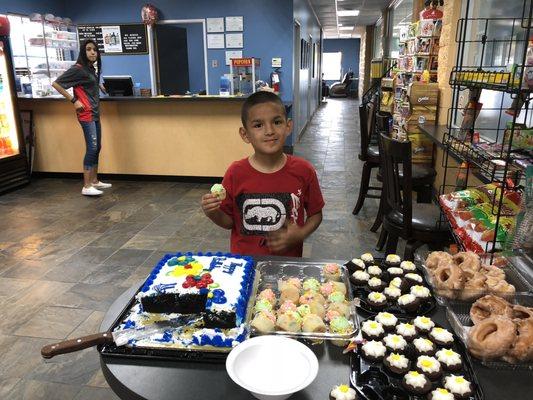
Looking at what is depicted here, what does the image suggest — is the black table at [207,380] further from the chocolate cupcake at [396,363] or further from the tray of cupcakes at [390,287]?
the tray of cupcakes at [390,287]

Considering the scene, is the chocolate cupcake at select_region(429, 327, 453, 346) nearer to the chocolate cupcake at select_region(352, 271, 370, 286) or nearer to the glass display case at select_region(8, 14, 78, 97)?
the chocolate cupcake at select_region(352, 271, 370, 286)

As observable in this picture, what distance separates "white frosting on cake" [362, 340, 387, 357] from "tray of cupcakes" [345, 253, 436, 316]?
0.54 ft

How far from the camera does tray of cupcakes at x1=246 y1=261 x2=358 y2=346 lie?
3.30 ft

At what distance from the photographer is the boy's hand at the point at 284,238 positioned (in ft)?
5.24

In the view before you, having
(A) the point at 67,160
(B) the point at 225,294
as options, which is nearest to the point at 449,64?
(B) the point at 225,294

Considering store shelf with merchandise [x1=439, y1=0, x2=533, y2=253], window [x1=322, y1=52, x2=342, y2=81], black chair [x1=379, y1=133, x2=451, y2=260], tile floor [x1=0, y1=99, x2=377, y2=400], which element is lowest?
tile floor [x1=0, y1=99, x2=377, y2=400]

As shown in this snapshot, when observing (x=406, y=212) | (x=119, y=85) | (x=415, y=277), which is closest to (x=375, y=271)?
(x=415, y=277)

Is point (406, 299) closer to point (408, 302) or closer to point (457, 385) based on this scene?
point (408, 302)

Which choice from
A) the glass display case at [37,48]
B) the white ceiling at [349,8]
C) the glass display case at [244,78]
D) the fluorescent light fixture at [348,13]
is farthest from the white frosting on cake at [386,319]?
the fluorescent light fixture at [348,13]

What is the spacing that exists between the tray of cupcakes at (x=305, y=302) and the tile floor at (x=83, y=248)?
1.21 m

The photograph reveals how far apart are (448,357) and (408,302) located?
0.70 feet

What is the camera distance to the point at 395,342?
37.6 inches

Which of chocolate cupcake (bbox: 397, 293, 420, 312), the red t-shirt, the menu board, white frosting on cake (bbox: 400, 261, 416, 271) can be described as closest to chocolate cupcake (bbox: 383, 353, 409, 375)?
chocolate cupcake (bbox: 397, 293, 420, 312)

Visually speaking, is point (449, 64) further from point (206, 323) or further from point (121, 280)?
point (206, 323)
